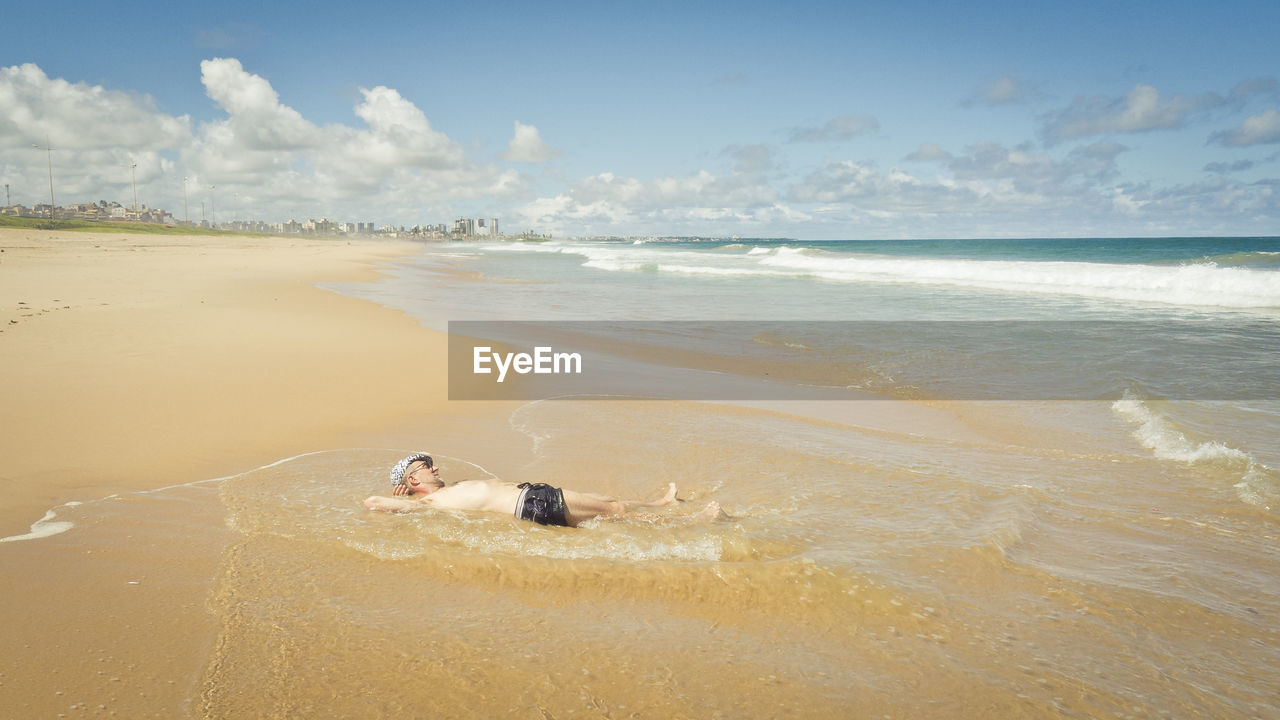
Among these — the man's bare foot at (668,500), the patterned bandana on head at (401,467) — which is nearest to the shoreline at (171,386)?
the patterned bandana on head at (401,467)

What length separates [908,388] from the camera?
341 inches

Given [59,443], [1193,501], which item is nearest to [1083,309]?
[1193,501]

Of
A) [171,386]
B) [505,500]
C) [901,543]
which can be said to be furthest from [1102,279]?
[171,386]

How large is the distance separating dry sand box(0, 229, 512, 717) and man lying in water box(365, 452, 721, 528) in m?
1.06

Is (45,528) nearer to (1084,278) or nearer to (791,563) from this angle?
(791,563)

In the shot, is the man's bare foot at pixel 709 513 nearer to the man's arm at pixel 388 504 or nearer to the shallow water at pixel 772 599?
the shallow water at pixel 772 599

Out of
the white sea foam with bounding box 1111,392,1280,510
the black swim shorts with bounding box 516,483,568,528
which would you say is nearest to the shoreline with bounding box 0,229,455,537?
the black swim shorts with bounding box 516,483,568,528

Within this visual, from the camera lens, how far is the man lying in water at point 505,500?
4.20 metres

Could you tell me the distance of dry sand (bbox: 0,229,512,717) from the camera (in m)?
2.64

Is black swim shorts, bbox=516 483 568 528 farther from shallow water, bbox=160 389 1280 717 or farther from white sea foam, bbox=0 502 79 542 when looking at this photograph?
white sea foam, bbox=0 502 79 542

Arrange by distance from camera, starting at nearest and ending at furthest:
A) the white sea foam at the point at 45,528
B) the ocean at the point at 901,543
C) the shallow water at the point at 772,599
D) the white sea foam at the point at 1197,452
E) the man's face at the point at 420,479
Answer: the shallow water at the point at 772,599 → the ocean at the point at 901,543 → the white sea foam at the point at 45,528 → the man's face at the point at 420,479 → the white sea foam at the point at 1197,452

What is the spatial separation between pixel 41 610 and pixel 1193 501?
22.1ft

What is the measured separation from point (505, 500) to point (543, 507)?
341mm

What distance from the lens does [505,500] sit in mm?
4375
